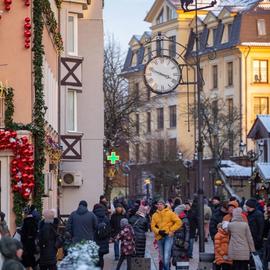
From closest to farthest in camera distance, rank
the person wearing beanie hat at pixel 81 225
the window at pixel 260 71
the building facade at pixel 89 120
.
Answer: the person wearing beanie hat at pixel 81 225 → the building facade at pixel 89 120 → the window at pixel 260 71

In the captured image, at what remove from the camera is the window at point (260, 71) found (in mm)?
95500

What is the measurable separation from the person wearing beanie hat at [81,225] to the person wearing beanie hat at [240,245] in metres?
3.68

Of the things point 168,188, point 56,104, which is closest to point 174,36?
point 168,188

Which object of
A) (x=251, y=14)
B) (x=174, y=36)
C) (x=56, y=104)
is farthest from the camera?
(x=174, y=36)

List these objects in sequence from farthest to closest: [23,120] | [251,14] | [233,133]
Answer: [251,14]
[233,133]
[23,120]

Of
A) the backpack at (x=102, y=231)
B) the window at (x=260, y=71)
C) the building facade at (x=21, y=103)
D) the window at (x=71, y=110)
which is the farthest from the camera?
the window at (x=260, y=71)

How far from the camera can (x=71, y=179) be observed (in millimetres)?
48156

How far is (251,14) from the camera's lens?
94.9 m

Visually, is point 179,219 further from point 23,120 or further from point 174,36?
point 174,36

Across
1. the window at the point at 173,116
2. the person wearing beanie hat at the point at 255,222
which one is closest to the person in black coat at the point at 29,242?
the person wearing beanie hat at the point at 255,222

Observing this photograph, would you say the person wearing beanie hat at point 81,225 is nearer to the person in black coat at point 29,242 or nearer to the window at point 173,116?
the person in black coat at point 29,242

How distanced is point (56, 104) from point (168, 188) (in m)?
57.0

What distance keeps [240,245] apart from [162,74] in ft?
27.8

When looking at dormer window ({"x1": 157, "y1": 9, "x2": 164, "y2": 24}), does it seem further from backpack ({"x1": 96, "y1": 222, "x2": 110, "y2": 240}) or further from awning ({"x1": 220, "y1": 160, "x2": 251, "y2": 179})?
backpack ({"x1": 96, "y1": 222, "x2": 110, "y2": 240})
